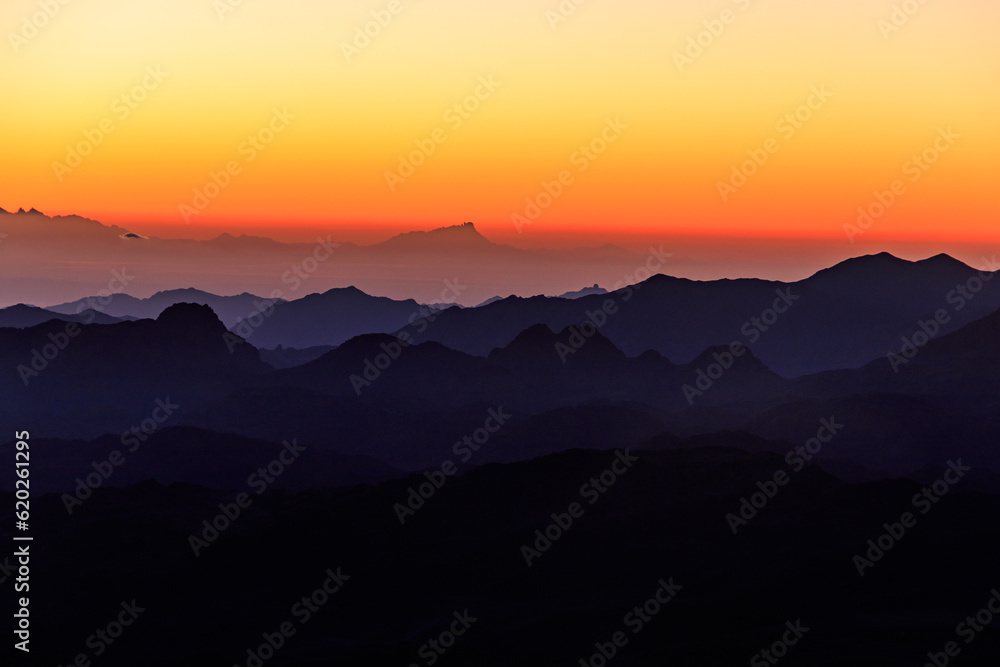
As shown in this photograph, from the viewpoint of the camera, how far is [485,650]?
128m

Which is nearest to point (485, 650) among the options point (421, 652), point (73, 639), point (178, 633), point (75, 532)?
point (421, 652)

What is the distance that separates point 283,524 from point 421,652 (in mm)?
46416

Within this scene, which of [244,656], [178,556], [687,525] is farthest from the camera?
[687,525]

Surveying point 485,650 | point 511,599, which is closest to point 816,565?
point 511,599

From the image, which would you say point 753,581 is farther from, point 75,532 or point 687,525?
point 75,532

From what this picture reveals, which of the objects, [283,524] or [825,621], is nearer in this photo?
[825,621]

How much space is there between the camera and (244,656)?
415 ft

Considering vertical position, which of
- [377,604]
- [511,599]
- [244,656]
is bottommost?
[244,656]

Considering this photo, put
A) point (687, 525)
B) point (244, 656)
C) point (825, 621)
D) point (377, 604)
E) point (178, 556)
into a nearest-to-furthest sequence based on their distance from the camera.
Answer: point (244, 656)
point (825, 621)
point (377, 604)
point (178, 556)
point (687, 525)

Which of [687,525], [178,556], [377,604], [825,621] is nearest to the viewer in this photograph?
[825,621]

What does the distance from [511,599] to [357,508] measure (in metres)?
36.6

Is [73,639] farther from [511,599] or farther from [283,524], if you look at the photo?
[511,599]

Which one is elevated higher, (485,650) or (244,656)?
(485,650)

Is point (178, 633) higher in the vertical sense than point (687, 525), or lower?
lower
